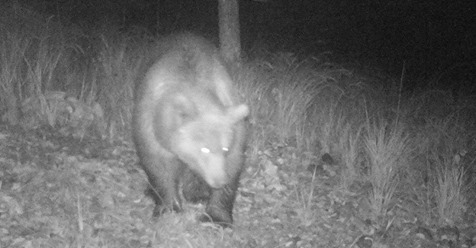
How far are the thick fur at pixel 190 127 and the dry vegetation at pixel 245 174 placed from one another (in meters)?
0.30

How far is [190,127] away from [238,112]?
0.41 metres

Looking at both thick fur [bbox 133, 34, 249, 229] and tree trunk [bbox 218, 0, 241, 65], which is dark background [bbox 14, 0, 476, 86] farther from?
thick fur [bbox 133, 34, 249, 229]

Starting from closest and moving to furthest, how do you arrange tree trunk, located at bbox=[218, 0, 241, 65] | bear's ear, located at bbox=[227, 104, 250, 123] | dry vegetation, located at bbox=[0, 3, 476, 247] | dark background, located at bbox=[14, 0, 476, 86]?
bear's ear, located at bbox=[227, 104, 250, 123], dry vegetation, located at bbox=[0, 3, 476, 247], tree trunk, located at bbox=[218, 0, 241, 65], dark background, located at bbox=[14, 0, 476, 86]

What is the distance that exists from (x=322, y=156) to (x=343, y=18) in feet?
31.8

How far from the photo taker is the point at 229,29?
24.3 feet

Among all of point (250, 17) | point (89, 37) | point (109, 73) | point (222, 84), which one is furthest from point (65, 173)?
point (250, 17)

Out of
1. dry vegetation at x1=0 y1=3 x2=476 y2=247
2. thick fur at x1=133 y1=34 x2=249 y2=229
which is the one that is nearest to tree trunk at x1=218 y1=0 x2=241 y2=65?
dry vegetation at x1=0 y1=3 x2=476 y2=247

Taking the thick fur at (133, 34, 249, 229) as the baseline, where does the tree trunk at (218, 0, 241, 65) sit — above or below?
above

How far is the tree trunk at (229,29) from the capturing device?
731 cm

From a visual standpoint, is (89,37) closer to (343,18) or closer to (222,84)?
(222,84)

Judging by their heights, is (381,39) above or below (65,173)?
above

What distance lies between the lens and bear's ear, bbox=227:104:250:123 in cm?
460

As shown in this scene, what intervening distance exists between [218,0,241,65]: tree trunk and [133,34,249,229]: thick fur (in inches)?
69.1

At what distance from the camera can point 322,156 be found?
652cm
